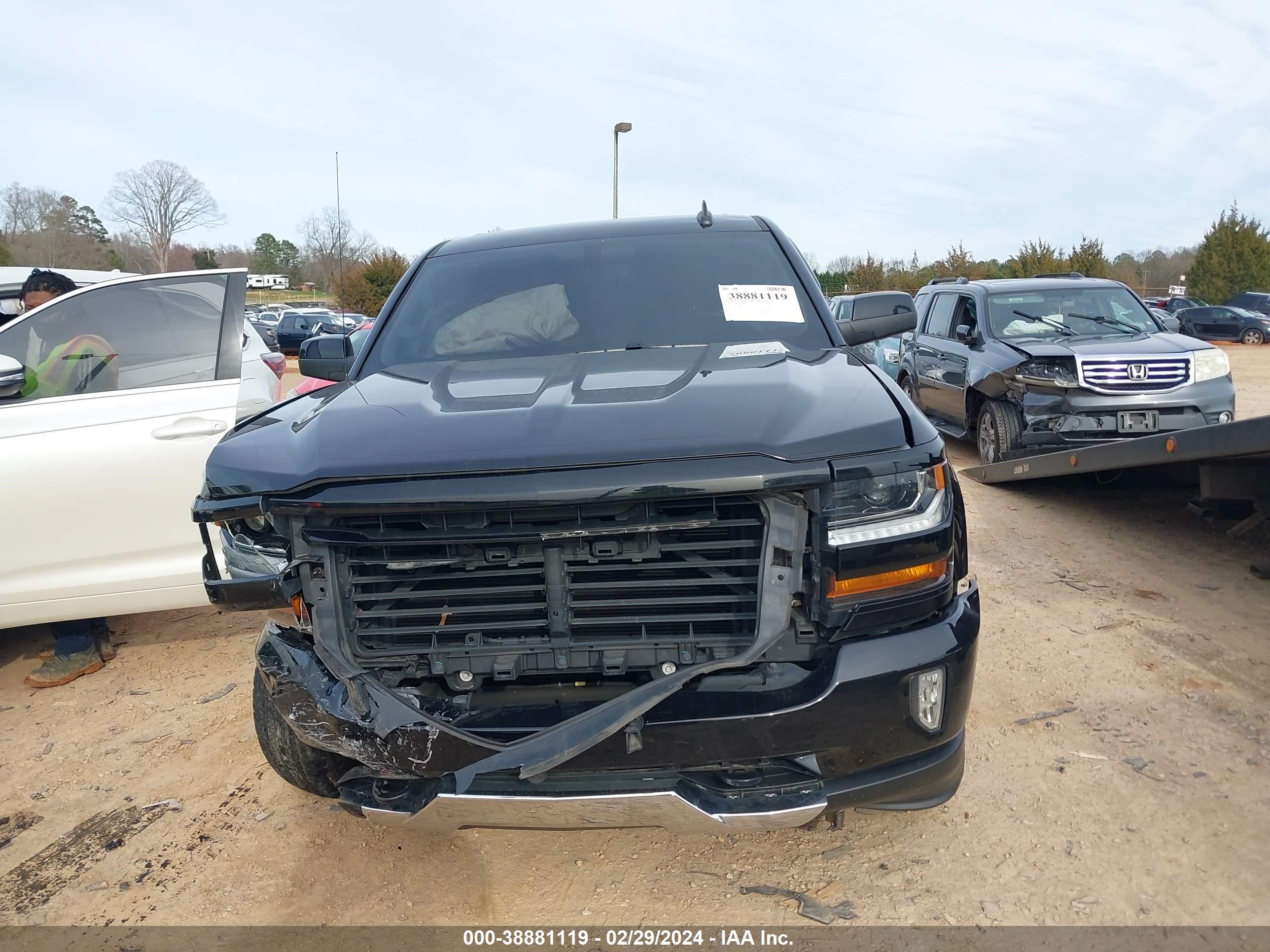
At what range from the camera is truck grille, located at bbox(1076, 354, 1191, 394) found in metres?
6.72

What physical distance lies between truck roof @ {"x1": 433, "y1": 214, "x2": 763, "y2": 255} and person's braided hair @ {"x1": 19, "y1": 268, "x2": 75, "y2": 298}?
2325 mm

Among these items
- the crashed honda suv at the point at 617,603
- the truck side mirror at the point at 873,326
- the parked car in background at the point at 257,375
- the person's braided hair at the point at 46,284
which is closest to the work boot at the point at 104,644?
the parked car in background at the point at 257,375

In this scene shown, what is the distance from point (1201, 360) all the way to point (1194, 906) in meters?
5.86

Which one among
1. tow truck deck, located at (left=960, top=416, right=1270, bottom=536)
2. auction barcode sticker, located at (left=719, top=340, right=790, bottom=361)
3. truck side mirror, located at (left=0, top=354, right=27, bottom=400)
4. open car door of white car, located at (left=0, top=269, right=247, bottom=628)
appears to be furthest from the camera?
tow truck deck, located at (left=960, top=416, right=1270, bottom=536)

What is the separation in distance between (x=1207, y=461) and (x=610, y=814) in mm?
4174

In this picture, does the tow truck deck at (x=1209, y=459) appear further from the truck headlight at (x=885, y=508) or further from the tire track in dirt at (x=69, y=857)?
the tire track in dirt at (x=69, y=857)

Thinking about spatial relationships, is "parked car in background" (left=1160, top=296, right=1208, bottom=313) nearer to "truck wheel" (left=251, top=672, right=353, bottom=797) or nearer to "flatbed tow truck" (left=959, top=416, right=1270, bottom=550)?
"flatbed tow truck" (left=959, top=416, right=1270, bottom=550)

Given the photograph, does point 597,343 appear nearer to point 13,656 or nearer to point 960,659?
point 960,659

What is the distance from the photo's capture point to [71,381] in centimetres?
388

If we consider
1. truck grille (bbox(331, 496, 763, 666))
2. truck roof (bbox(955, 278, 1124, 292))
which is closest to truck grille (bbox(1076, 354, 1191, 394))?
truck roof (bbox(955, 278, 1124, 292))

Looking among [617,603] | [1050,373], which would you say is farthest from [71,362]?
[1050,373]

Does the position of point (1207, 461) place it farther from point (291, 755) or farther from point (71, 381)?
point (71, 381)

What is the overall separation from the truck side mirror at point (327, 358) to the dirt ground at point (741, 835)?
1.40 meters

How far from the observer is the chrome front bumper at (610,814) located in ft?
6.28
